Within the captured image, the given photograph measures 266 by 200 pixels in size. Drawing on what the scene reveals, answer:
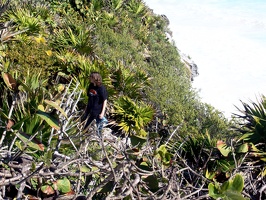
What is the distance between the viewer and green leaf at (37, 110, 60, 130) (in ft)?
8.87

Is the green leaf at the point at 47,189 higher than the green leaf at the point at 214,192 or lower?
lower

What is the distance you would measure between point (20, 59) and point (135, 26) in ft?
39.1

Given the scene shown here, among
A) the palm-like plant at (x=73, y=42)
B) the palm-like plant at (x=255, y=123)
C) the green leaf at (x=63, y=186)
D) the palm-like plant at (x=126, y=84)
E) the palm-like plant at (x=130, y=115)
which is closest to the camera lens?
the green leaf at (x=63, y=186)

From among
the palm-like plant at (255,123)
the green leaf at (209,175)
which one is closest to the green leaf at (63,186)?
the green leaf at (209,175)

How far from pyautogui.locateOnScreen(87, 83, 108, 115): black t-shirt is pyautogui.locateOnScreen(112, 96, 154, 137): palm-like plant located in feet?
11.7

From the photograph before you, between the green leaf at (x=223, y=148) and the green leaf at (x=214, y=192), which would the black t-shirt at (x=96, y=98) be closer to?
the green leaf at (x=223, y=148)

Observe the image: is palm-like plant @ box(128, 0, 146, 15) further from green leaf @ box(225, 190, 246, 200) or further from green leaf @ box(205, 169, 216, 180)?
green leaf @ box(225, 190, 246, 200)

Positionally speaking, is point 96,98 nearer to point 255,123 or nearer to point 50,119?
point 255,123

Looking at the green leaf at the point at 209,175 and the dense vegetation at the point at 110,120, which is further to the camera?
the green leaf at the point at 209,175

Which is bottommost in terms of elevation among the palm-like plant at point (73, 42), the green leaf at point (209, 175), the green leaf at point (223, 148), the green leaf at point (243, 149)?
the green leaf at point (209, 175)

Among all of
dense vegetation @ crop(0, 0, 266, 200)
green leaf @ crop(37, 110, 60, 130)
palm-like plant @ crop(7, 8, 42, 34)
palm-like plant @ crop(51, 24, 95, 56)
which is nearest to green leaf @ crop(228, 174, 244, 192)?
dense vegetation @ crop(0, 0, 266, 200)

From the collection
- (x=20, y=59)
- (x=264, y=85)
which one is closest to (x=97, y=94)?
(x=20, y=59)

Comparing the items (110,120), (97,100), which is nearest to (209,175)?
(97,100)

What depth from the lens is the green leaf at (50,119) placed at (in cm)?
270
